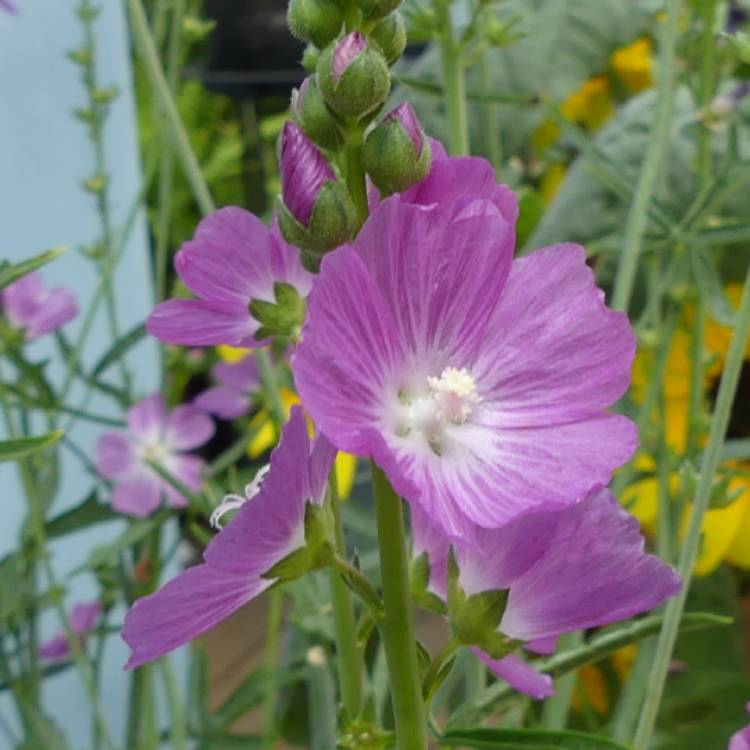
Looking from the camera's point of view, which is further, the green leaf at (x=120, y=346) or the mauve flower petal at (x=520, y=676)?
the green leaf at (x=120, y=346)

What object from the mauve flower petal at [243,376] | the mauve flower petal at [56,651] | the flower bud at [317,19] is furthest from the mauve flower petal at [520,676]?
the mauve flower petal at [56,651]

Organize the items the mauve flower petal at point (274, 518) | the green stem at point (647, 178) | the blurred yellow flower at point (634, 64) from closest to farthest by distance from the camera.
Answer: the mauve flower petal at point (274, 518), the green stem at point (647, 178), the blurred yellow flower at point (634, 64)

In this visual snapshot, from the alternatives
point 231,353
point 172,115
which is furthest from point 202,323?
point 231,353

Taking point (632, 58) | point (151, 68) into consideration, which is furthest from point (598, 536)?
point (632, 58)

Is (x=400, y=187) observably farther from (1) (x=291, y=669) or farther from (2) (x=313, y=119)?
(1) (x=291, y=669)

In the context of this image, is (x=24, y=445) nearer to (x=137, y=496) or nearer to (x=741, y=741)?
(x=741, y=741)

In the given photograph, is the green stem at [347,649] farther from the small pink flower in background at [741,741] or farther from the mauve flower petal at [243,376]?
the mauve flower petal at [243,376]

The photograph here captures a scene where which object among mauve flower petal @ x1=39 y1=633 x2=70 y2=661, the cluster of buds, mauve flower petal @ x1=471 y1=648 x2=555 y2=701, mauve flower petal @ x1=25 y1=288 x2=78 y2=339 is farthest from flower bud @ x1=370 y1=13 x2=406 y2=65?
mauve flower petal @ x1=39 y1=633 x2=70 y2=661

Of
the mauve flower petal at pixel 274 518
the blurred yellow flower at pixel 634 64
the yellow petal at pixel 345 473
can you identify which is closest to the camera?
the mauve flower petal at pixel 274 518

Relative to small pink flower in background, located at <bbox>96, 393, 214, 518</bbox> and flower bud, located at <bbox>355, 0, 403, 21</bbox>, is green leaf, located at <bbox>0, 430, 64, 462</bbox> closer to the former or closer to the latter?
flower bud, located at <bbox>355, 0, 403, 21</bbox>
